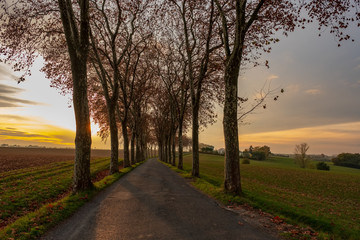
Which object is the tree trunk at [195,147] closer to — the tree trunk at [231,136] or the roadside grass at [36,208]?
the roadside grass at [36,208]

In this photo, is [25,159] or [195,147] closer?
[195,147]

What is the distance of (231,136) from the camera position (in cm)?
1080

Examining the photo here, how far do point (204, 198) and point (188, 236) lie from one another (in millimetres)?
4893

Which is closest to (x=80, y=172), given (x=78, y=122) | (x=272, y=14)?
(x=78, y=122)

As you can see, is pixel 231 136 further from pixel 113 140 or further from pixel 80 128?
pixel 113 140

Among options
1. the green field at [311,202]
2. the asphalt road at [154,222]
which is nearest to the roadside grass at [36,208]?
the asphalt road at [154,222]

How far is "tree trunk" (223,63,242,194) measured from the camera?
10.6 meters

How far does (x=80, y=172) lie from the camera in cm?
1064

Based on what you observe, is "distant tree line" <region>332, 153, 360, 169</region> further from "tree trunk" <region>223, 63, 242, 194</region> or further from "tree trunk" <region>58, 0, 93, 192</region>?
"tree trunk" <region>58, 0, 93, 192</region>

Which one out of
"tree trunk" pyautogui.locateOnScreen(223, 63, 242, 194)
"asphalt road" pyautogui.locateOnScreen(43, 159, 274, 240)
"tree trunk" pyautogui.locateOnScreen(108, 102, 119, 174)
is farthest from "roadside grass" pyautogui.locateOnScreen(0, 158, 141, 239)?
"tree trunk" pyautogui.locateOnScreen(223, 63, 242, 194)

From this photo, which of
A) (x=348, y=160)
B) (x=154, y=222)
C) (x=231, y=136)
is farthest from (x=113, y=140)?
(x=348, y=160)

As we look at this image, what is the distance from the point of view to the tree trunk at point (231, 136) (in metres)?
10.6

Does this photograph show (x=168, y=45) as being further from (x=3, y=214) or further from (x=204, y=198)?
(x=3, y=214)

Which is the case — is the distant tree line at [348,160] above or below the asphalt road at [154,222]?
below
